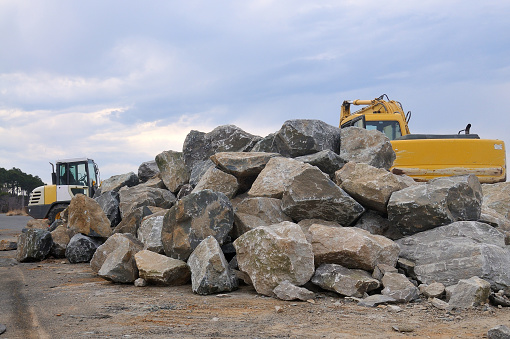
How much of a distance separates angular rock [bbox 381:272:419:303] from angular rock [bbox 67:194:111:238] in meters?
5.71

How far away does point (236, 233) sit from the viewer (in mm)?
6320

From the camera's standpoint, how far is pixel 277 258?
16.2 ft

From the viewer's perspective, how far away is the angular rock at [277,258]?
491 centimetres

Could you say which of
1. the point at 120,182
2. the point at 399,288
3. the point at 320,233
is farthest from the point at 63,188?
the point at 399,288

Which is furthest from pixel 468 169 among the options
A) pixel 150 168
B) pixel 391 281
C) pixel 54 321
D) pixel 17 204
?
pixel 17 204

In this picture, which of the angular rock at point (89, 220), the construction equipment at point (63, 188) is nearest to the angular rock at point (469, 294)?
the angular rock at point (89, 220)

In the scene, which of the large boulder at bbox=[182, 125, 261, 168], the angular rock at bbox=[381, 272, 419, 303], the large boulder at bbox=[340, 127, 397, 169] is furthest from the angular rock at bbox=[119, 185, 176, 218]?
the angular rock at bbox=[381, 272, 419, 303]

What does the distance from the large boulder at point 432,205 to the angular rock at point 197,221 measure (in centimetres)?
207

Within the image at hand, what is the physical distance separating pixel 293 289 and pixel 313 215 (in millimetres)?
1554

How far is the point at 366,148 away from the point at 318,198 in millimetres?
2627

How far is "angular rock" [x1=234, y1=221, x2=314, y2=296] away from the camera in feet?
16.1

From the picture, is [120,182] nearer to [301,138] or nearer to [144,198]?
[144,198]

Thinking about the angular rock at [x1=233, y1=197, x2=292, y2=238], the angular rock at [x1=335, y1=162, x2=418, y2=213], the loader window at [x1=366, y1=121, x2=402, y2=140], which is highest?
the loader window at [x1=366, y1=121, x2=402, y2=140]

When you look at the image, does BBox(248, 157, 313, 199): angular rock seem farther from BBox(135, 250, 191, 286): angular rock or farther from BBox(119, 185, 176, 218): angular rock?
BBox(119, 185, 176, 218): angular rock
